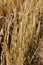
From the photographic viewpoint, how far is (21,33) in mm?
1349

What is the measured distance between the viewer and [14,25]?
4.94 feet

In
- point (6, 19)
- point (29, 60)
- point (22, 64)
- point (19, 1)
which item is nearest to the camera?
point (22, 64)

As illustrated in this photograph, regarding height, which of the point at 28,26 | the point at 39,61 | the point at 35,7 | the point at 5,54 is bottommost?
the point at 39,61

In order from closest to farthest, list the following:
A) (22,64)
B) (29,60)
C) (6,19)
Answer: (22,64)
(29,60)
(6,19)

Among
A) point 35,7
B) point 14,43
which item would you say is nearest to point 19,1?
point 35,7

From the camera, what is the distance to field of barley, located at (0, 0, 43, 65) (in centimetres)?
137

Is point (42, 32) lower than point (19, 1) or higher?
lower

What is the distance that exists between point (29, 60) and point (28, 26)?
0.22 meters

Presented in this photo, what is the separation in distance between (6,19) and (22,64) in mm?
386

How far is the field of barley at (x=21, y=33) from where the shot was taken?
137 centimetres

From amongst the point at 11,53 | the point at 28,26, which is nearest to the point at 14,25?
the point at 28,26

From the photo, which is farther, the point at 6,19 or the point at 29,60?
the point at 6,19

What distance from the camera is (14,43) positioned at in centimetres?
139

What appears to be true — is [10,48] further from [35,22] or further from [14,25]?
[35,22]
